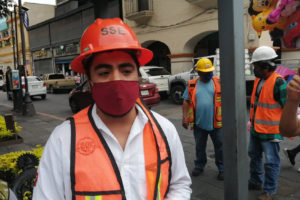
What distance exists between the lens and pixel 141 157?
1.45 metres

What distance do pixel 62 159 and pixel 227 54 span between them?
4.12ft

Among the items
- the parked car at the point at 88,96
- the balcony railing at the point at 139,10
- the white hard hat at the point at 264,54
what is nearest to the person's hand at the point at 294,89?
the white hard hat at the point at 264,54

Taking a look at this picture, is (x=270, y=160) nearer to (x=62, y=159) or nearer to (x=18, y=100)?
(x=62, y=159)

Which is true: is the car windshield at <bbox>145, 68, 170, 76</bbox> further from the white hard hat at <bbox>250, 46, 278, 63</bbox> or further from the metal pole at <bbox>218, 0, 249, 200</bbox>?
the metal pole at <bbox>218, 0, 249, 200</bbox>

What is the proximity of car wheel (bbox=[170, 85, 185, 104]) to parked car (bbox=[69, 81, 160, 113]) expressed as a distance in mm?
1670

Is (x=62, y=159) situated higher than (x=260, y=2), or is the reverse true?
(x=260, y=2)

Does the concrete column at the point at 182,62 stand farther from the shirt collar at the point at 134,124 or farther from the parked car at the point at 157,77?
the shirt collar at the point at 134,124

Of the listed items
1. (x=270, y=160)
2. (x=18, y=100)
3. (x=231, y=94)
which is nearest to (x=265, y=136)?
(x=270, y=160)

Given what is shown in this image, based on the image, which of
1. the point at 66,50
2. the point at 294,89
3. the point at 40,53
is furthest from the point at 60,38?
the point at 294,89

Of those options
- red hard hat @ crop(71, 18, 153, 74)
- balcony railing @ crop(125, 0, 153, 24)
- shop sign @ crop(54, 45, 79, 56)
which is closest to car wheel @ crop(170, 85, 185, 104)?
balcony railing @ crop(125, 0, 153, 24)

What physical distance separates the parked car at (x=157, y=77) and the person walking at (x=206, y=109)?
27.9 ft

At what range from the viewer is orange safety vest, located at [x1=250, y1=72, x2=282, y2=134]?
3.37m

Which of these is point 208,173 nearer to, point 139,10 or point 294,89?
point 294,89

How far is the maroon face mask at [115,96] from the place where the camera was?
1.45 m
